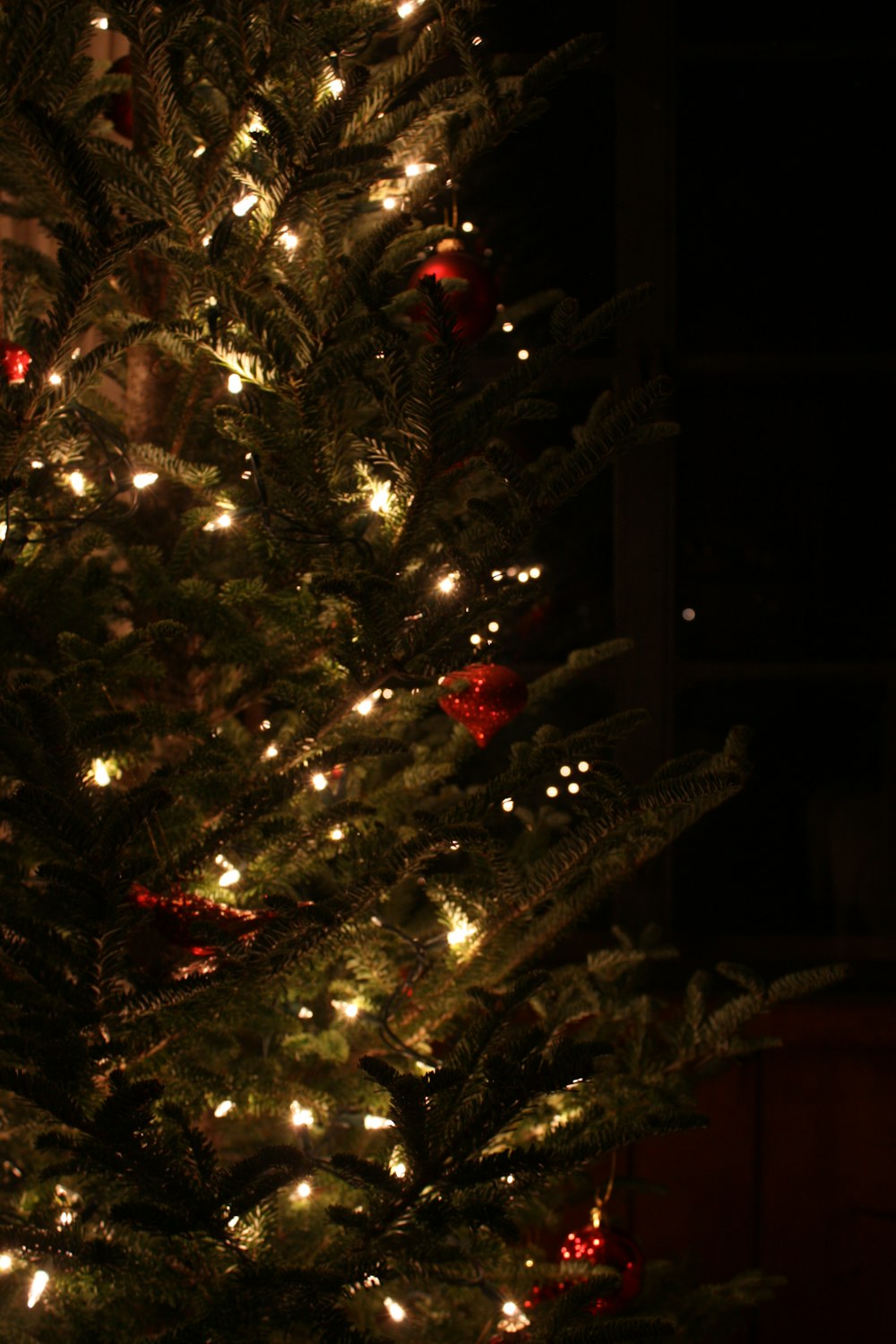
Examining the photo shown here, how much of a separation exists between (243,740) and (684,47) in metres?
1.56

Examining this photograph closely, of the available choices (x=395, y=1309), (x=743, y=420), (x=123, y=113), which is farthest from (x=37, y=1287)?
(x=743, y=420)

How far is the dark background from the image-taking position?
196cm

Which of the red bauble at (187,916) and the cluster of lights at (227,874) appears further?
the cluster of lights at (227,874)

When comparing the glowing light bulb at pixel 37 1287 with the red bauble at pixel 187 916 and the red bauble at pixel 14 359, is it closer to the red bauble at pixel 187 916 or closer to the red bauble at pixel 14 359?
the red bauble at pixel 187 916

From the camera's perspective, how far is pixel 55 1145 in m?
0.69

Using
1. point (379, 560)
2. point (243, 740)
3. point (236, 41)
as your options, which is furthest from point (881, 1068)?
point (236, 41)

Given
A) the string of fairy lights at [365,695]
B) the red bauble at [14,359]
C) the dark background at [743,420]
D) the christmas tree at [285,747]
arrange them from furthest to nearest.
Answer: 1. the dark background at [743,420]
2. the red bauble at [14,359]
3. the string of fairy lights at [365,695]
4. the christmas tree at [285,747]

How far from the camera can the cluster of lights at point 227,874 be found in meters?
1.14

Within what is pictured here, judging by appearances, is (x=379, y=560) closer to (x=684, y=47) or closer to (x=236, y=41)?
(x=236, y=41)

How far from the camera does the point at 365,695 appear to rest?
0.91 m

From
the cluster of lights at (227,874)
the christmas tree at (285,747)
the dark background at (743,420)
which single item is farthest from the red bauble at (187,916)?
the dark background at (743,420)

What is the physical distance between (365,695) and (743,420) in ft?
4.46

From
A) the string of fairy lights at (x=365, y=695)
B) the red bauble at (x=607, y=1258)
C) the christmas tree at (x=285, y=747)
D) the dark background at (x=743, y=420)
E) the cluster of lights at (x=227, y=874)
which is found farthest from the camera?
the dark background at (x=743, y=420)

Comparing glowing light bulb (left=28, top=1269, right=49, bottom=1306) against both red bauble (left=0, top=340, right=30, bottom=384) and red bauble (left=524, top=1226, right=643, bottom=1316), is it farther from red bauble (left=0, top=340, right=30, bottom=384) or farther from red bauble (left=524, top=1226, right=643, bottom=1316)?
red bauble (left=0, top=340, right=30, bottom=384)
